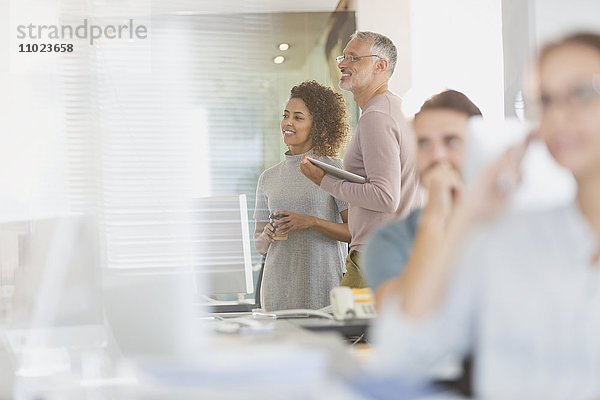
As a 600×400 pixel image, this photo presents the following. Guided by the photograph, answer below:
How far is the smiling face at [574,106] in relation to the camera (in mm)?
1147

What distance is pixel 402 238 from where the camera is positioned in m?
1.33

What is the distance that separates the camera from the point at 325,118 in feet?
10.6

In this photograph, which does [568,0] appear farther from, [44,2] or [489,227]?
[44,2]

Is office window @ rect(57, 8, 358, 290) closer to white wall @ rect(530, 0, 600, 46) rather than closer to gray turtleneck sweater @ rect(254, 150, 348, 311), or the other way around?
gray turtleneck sweater @ rect(254, 150, 348, 311)

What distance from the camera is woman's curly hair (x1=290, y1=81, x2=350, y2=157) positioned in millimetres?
3182

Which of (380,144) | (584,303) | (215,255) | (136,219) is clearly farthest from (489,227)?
(215,255)

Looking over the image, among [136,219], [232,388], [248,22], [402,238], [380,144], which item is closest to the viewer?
[232,388]

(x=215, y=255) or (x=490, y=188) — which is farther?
(x=215, y=255)

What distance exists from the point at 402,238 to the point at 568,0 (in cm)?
92

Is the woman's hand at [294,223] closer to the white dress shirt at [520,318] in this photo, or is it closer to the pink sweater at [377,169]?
the pink sweater at [377,169]

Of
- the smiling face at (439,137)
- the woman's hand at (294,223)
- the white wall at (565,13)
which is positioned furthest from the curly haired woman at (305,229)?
the smiling face at (439,137)

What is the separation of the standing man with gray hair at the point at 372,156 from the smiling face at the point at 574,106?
3.13ft

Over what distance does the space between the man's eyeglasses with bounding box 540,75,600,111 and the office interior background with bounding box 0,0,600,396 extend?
1.89ft

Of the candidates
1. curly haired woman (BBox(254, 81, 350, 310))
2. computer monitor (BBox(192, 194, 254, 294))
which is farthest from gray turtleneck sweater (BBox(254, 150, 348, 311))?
computer monitor (BBox(192, 194, 254, 294))
